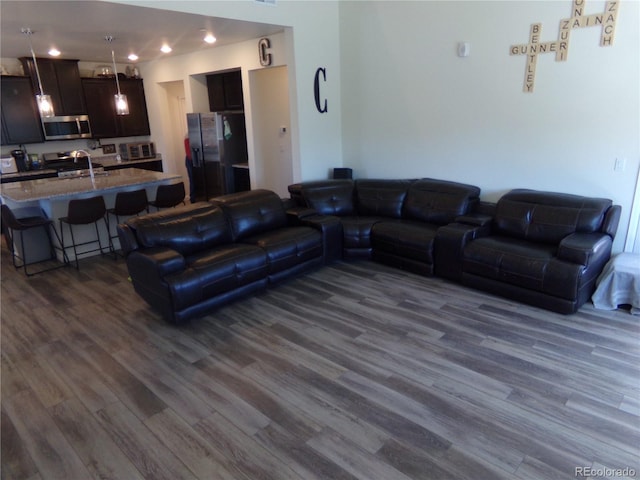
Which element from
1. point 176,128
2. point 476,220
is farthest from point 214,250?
point 176,128

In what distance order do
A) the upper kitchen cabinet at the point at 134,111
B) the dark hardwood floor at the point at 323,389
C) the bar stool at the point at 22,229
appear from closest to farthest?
the dark hardwood floor at the point at 323,389 < the bar stool at the point at 22,229 < the upper kitchen cabinet at the point at 134,111

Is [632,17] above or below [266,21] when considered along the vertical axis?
below

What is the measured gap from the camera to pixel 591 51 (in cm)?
388

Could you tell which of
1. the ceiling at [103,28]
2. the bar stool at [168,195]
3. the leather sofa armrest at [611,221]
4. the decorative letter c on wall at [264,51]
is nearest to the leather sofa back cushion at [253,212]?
the bar stool at [168,195]

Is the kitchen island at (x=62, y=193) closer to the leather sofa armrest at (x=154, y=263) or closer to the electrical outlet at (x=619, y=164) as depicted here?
the leather sofa armrest at (x=154, y=263)

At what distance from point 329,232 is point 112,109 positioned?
18.7 feet

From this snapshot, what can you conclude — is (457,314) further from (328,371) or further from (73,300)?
(73,300)

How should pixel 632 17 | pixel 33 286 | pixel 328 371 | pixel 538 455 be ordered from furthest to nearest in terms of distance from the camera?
pixel 33 286, pixel 632 17, pixel 328 371, pixel 538 455

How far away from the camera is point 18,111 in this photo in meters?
6.80

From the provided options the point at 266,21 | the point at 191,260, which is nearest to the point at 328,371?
the point at 191,260

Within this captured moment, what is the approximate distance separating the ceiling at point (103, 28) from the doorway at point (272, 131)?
0.95m

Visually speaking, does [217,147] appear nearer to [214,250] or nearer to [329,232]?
[329,232]

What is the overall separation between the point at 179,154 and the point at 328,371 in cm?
708

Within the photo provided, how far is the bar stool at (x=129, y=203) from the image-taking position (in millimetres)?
5250
